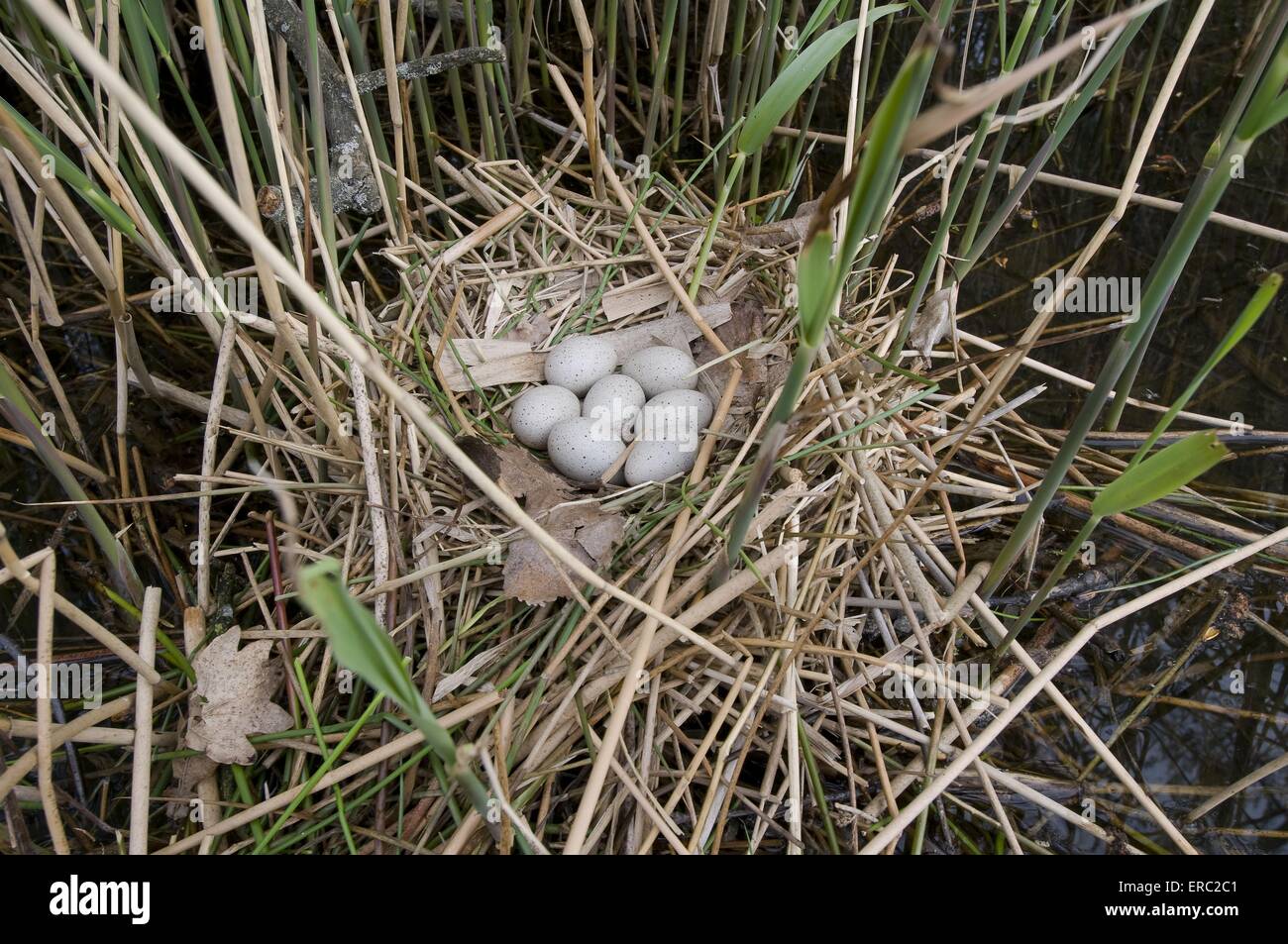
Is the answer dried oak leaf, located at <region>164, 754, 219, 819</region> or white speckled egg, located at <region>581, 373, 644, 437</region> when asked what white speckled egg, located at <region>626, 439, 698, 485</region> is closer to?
white speckled egg, located at <region>581, 373, 644, 437</region>

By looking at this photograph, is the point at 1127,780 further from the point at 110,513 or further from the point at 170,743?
the point at 110,513

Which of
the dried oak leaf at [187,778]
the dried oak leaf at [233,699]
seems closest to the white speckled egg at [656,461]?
the dried oak leaf at [233,699]

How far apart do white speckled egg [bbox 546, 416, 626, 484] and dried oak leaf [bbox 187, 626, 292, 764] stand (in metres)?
0.46

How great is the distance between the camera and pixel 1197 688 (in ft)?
3.84

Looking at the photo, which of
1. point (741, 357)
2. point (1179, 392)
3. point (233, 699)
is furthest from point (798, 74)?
point (233, 699)

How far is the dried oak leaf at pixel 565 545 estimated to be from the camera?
107cm

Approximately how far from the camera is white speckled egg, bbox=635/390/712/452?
1254 millimetres

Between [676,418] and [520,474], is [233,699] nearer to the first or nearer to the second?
[520,474]

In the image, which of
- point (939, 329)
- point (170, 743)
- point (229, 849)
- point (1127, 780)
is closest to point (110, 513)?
point (170, 743)

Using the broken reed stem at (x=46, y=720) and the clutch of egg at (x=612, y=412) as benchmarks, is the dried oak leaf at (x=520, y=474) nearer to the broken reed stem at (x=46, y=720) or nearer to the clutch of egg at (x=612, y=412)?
the clutch of egg at (x=612, y=412)

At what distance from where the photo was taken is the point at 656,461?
123 cm

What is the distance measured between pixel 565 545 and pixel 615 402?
0.25 meters

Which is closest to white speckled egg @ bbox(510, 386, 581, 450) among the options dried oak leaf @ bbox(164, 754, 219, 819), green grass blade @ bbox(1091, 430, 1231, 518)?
dried oak leaf @ bbox(164, 754, 219, 819)
